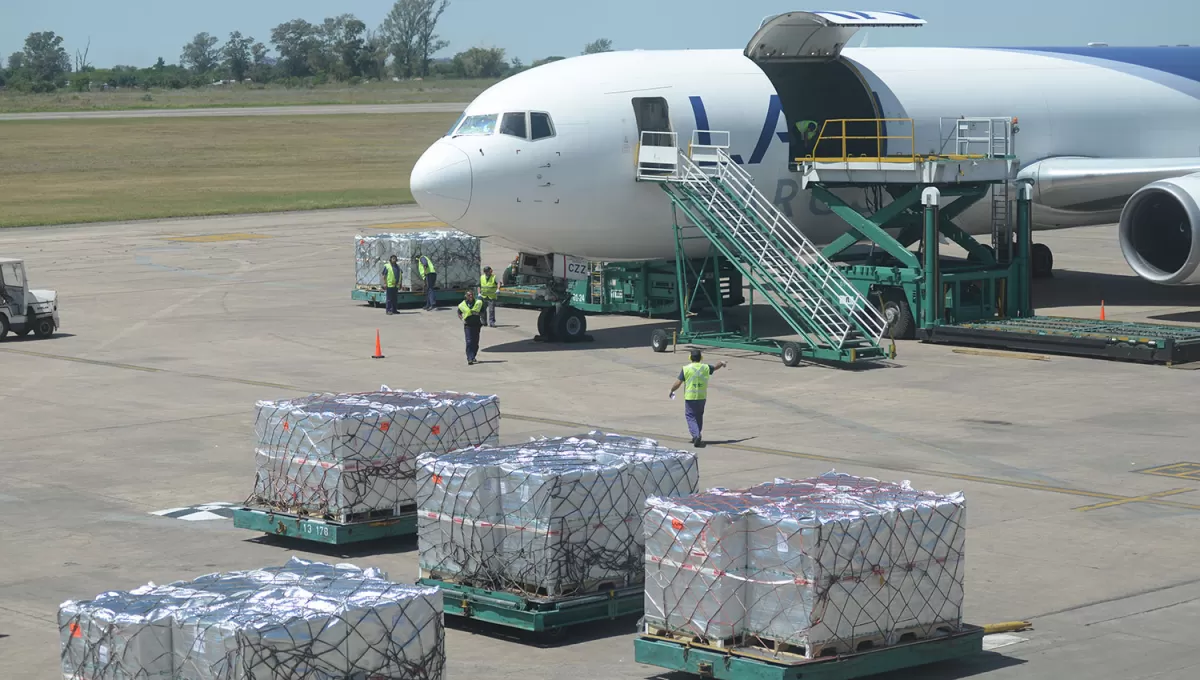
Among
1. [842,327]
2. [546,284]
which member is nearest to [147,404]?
[546,284]

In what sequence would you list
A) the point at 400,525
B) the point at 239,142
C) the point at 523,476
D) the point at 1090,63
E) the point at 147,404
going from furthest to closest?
1. the point at 239,142
2. the point at 1090,63
3. the point at 147,404
4. the point at 400,525
5. the point at 523,476

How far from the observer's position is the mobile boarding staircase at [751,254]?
3378 centimetres

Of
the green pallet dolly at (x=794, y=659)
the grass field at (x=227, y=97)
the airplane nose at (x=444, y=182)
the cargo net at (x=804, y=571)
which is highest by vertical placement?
the grass field at (x=227, y=97)

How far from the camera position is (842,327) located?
33.9 meters

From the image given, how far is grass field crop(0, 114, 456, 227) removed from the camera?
3137 inches

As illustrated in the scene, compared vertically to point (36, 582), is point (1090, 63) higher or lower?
higher

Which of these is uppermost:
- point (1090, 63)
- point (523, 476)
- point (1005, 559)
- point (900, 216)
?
point (1090, 63)

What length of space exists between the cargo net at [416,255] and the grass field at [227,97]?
Result: 117 m

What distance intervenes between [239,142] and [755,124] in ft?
282

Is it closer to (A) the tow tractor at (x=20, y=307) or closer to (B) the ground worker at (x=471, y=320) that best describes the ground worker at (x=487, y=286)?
(B) the ground worker at (x=471, y=320)

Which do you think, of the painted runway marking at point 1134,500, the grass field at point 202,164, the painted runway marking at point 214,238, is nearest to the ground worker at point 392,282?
the painted runway marking at point 214,238

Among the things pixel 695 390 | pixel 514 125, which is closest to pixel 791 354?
pixel 514 125

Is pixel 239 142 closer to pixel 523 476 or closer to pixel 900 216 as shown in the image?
pixel 900 216

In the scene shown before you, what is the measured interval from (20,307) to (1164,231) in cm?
2799
